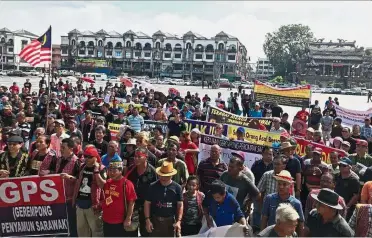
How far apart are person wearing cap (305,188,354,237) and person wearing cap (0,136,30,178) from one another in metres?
3.86

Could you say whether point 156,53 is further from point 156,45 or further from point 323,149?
point 323,149

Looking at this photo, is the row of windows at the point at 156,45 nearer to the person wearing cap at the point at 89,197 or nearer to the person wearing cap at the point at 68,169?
the person wearing cap at the point at 68,169

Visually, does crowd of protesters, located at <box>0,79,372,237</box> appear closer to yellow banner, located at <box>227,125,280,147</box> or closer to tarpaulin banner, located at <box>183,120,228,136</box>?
yellow banner, located at <box>227,125,280,147</box>

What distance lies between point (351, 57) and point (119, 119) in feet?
354

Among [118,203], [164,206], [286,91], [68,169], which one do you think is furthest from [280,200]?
[286,91]

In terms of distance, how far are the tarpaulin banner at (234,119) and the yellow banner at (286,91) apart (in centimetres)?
451

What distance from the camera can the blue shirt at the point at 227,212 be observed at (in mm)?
4828

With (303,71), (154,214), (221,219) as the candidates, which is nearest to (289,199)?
(221,219)

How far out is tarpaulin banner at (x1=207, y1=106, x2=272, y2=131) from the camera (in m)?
10.9

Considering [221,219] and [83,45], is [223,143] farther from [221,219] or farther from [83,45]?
[83,45]

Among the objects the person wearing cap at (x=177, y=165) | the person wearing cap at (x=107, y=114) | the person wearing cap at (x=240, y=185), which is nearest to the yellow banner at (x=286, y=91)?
the person wearing cap at (x=107, y=114)

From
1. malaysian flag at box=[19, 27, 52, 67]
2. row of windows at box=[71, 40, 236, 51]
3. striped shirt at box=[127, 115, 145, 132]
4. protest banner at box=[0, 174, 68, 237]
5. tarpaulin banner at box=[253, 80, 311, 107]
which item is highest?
row of windows at box=[71, 40, 236, 51]

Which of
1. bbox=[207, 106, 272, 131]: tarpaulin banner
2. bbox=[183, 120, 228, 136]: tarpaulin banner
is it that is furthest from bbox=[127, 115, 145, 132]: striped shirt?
bbox=[207, 106, 272, 131]: tarpaulin banner

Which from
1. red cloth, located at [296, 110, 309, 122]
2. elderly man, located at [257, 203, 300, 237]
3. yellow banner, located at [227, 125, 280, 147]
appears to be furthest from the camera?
red cloth, located at [296, 110, 309, 122]
